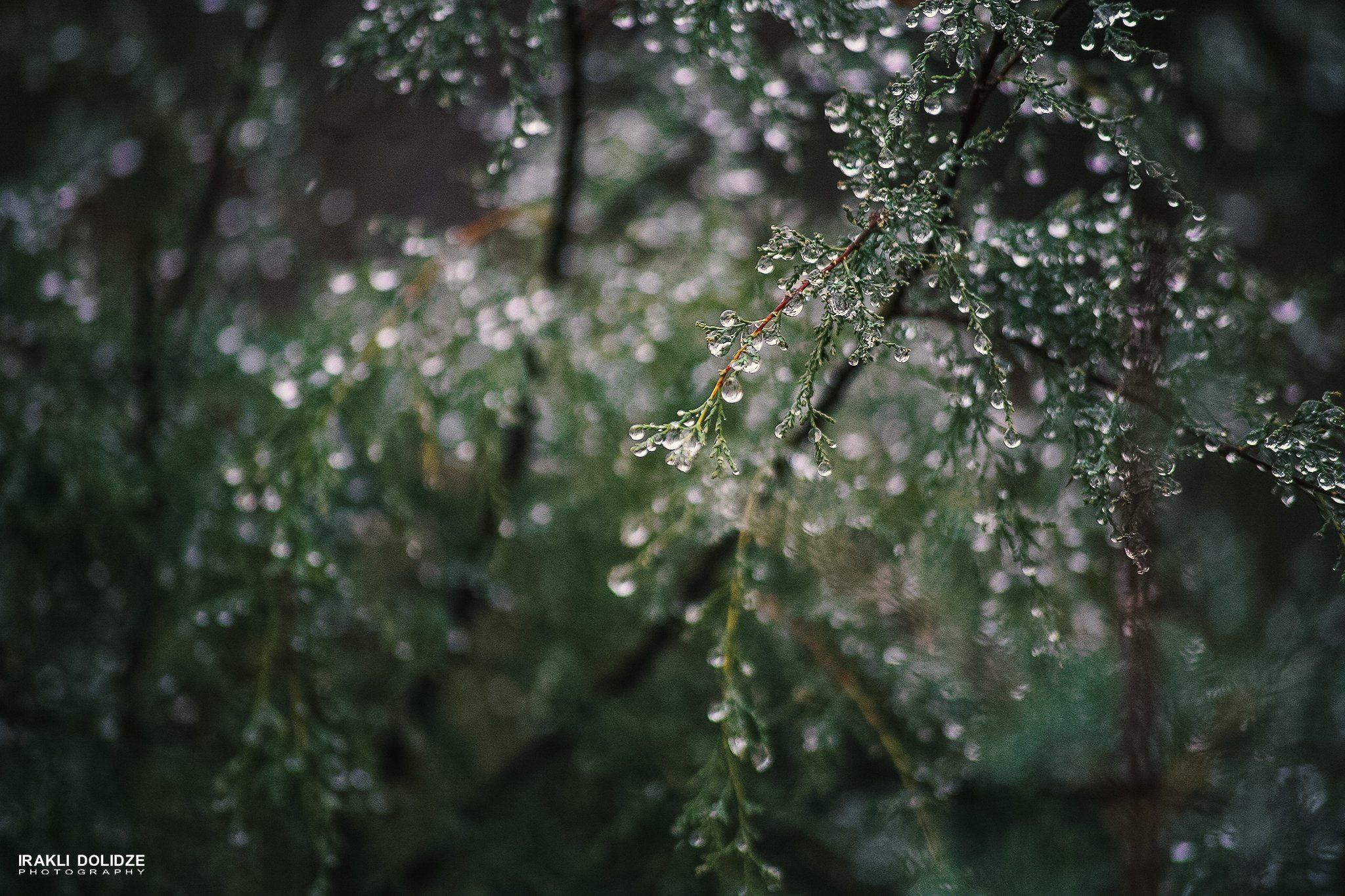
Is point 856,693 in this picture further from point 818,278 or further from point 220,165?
point 220,165

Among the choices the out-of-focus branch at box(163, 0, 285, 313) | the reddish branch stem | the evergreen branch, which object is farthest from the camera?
the out-of-focus branch at box(163, 0, 285, 313)

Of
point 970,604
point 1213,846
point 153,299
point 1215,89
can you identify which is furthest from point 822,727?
point 1215,89

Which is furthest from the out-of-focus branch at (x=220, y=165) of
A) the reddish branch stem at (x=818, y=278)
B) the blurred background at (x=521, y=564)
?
the reddish branch stem at (x=818, y=278)

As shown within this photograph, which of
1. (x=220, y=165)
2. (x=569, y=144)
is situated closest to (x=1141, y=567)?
(x=569, y=144)

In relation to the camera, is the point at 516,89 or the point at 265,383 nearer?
the point at 516,89

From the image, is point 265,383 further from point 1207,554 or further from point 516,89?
point 1207,554

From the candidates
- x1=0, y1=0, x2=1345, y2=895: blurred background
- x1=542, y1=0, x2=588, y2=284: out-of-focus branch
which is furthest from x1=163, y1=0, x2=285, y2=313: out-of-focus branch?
x1=542, y1=0, x2=588, y2=284: out-of-focus branch

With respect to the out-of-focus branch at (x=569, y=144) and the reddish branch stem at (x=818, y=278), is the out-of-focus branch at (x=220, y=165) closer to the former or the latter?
the out-of-focus branch at (x=569, y=144)

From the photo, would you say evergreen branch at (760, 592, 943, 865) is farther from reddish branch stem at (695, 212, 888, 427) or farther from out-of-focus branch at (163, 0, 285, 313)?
out-of-focus branch at (163, 0, 285, 313)
